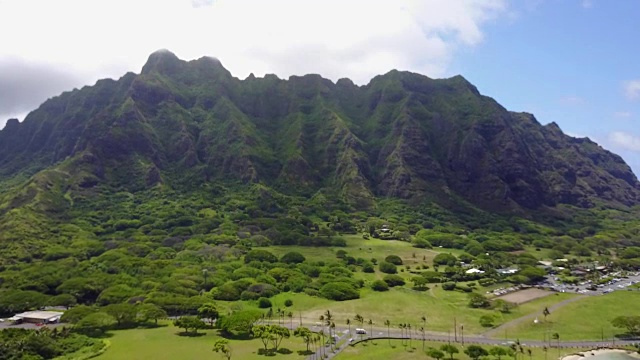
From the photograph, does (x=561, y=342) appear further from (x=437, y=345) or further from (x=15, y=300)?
(x=15, y=300)

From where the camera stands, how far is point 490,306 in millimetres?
158250

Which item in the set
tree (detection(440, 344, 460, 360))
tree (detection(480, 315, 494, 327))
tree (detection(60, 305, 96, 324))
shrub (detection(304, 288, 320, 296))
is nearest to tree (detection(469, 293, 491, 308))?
tree (detection(480, 315, 494, 327))

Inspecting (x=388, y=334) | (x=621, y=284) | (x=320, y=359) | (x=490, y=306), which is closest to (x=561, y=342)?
(x=490, y=306)

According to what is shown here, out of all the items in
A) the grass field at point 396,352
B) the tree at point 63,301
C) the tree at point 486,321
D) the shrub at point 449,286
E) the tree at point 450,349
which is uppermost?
the shrub at point 449,286

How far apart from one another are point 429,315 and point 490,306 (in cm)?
2414

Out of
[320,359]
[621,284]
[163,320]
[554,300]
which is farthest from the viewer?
[621,284]

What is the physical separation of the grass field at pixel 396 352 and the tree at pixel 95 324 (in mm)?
65007

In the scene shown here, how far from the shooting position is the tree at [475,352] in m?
110

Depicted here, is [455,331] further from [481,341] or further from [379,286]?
[379,286]

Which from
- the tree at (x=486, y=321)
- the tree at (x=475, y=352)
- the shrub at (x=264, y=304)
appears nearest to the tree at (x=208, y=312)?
the shrub at (x=264, y=304)

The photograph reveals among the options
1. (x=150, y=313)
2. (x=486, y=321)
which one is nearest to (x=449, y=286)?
(x=486, y=321)

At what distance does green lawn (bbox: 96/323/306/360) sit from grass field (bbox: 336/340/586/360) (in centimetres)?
1238

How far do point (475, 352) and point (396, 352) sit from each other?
1792cm

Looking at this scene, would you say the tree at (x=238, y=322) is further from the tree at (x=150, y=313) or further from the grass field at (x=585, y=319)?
the grass field at (x=585, y=319)
